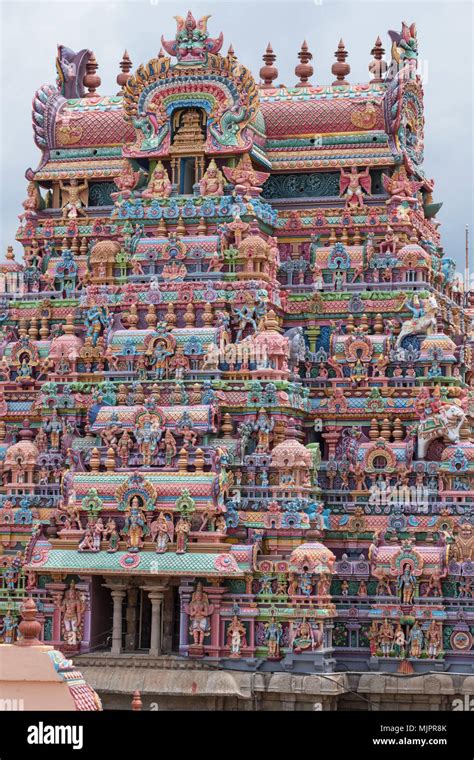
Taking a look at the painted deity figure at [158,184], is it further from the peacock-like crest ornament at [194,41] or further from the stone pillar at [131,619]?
the stone pillar at [131,619]

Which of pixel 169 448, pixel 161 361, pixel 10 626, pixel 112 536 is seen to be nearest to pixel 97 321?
pixel 161 361

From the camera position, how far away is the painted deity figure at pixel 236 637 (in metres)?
51.1

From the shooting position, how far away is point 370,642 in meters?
52.6

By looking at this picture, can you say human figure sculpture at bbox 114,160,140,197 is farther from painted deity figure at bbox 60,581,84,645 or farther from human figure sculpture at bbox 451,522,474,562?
human figure sculpture at bbox 451,522,474,562

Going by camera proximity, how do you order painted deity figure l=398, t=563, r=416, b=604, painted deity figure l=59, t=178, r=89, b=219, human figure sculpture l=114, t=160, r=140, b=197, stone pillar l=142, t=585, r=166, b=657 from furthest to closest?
painted deity figure l=59, t=178, r=89, b=219, human figure sculpture l=114, t=160, r=140, b=197, painted deity figure l=398, t=563, r=416, b=604, stone pillar l=142, t=585, r=166, b=657

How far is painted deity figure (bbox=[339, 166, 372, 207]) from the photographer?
5788 centimetres

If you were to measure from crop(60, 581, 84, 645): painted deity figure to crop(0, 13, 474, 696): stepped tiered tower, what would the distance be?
8 cm

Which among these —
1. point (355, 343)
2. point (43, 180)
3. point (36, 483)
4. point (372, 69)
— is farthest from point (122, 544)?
point (372, 69)

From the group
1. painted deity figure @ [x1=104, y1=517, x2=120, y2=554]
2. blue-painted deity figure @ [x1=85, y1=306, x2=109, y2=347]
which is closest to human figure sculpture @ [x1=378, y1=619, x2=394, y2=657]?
painted deity figure @ [x1=104, y1=517, x2=120, y2=554]

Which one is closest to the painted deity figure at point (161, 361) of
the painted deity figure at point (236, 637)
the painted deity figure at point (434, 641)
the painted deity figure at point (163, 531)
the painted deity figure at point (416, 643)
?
the painted deity figure at point (163, 531)

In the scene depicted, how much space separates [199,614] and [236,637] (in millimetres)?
1069

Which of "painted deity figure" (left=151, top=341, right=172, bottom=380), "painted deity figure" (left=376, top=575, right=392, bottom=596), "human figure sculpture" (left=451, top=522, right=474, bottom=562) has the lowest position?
"painted deity figure" (left=376, top=575, right=392, bottom=596)

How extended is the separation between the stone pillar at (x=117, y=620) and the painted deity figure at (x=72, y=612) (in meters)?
0.89
